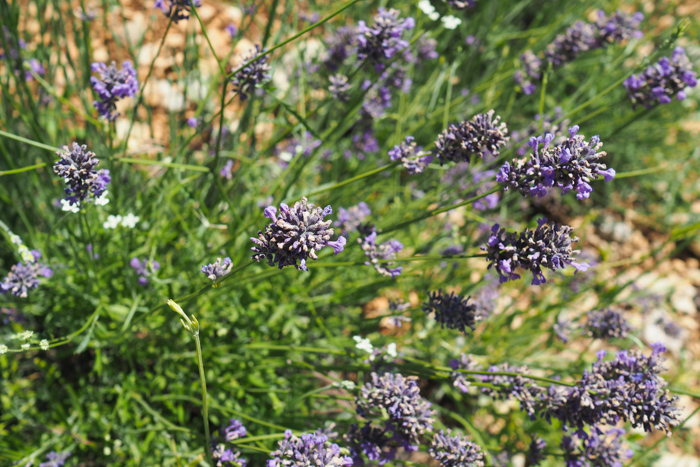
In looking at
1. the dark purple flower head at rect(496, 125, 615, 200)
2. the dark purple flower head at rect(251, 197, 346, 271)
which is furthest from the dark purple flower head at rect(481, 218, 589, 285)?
the dark purple flower head at rect(251, 197, 346, 271)

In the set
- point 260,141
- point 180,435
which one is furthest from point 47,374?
point 260,141

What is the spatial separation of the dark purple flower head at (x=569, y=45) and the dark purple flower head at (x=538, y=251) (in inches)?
67.8

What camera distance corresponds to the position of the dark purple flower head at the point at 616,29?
304 centimetres

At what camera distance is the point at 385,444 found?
206cm

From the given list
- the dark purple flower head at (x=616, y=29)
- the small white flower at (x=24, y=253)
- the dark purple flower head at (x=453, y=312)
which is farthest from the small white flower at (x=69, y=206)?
the dark purple flower head at (x=616, y=29)

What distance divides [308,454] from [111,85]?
5.74ft

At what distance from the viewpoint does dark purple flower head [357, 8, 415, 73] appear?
213cm

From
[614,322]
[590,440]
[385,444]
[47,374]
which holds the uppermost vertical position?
[47,374]

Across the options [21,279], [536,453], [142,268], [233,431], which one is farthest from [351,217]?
[21,279]

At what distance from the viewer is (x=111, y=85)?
2.11m

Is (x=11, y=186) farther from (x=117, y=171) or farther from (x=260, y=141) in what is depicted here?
(x=260, y=141)

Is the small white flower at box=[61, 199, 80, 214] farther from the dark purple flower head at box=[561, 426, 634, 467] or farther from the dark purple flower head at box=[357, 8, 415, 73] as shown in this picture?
the dark purple flower head at box=[561, 426, 634, 467]

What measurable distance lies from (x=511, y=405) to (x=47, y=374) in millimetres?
3356

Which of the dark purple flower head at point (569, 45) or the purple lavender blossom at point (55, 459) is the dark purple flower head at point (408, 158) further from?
the purple lavender blossom at point (55, 459)
